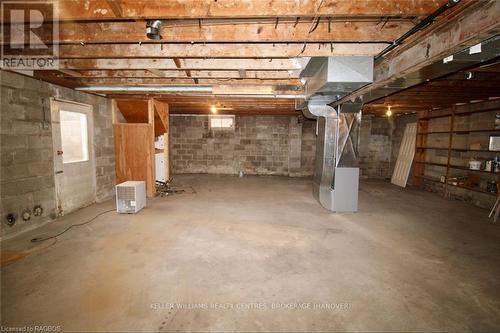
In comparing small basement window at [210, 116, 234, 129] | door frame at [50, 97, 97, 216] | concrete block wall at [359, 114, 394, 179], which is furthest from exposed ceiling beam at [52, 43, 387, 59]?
concrete block wall at [359, 114, 394, 179]

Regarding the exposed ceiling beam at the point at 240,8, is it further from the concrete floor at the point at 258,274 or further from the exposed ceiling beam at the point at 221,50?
the concrete floor at the point at 258,274

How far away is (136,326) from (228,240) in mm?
1589

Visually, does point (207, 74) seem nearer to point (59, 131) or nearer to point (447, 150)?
point (59, 131)

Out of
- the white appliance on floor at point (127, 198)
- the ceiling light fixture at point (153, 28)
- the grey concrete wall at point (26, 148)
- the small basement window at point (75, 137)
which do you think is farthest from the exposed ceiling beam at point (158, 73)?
the small basement window at point (75, 137)

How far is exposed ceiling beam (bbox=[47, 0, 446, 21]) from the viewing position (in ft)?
5.93

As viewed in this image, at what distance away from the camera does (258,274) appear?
2445 mm

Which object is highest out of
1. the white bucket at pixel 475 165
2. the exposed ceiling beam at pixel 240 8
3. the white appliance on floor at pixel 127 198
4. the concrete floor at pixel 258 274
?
the exposed ceiling beam at pixel 240 8

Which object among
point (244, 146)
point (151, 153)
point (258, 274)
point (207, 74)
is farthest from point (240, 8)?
point (244, 146)

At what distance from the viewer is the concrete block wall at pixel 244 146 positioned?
8742 mm

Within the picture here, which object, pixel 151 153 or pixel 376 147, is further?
pixel 376 147

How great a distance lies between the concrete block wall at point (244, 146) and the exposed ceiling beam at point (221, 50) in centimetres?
603

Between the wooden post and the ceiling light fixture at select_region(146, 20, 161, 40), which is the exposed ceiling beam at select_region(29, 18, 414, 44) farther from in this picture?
the wooden post

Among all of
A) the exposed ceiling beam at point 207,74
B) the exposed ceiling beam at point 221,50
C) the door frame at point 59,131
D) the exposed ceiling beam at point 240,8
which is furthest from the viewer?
the door frame at point 59,131

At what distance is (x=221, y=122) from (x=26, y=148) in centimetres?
599
